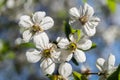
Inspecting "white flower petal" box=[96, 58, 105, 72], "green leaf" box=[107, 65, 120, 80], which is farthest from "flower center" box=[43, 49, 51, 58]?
"green leaf" box=[107, 65, 120, 80]

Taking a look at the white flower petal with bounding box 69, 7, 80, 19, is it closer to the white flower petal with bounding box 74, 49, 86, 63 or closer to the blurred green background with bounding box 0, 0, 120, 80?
the white flower petal with bounding box 74, 49, 86, 63

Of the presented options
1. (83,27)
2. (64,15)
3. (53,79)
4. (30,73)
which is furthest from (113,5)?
(30,73)

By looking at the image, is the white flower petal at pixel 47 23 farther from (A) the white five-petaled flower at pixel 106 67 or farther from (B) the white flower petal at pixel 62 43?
(A) the white five-petaled flower at pixel 106 67

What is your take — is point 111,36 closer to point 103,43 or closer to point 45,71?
point 103,43

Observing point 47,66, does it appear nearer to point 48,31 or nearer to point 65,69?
point 65,69

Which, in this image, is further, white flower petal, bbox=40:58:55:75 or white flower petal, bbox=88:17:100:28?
white flower petal, bbox=88:17:100:28

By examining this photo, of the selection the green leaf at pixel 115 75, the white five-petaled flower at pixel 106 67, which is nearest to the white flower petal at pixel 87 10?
the white five-petaled flower at pixel 106 67

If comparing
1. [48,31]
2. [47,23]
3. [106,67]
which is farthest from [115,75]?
[48,31]
